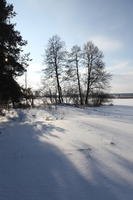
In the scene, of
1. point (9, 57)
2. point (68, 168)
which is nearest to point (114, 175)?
point (68, 168)

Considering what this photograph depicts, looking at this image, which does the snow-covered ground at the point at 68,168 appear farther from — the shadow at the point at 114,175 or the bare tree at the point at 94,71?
the bare tree at the point at 94,71

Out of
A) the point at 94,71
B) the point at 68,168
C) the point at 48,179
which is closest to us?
the point at 48,179

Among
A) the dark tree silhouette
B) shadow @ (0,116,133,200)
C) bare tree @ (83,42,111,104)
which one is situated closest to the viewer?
shadow @ (0,116,133,200)

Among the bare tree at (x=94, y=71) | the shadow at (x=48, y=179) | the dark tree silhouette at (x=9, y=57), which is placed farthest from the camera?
the bare tree at (x=94, y=71)

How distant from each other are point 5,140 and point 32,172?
1.95 metres

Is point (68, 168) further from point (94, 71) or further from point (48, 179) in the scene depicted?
point (94, 71)

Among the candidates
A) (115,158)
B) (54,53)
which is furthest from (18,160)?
(54,53)

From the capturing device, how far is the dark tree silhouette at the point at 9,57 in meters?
9.03

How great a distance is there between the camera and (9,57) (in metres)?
9.98

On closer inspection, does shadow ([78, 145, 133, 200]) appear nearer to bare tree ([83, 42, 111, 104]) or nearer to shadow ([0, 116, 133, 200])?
shadow ([0, 116, 133, 200])

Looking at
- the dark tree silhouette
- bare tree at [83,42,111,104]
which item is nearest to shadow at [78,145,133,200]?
the dark tree silhouette

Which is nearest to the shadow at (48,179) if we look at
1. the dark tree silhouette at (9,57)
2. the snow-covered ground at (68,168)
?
the snow-covered ground at (68,168)

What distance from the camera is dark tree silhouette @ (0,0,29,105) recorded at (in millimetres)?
9031

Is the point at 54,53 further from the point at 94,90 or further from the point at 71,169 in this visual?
the point at 71,169
